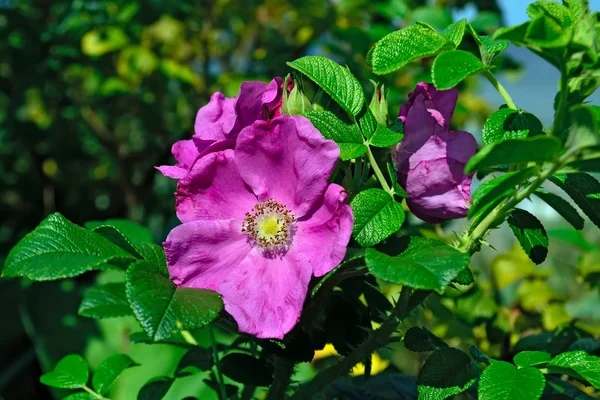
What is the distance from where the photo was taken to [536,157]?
536 mm

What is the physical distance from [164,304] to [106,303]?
1.13ft

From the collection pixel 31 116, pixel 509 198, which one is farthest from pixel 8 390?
pixel 509 198

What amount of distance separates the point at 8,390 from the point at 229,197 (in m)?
1.95

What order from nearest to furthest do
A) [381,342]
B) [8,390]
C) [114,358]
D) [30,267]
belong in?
[30,267] → [381,342] → [114,358] → [8,390]

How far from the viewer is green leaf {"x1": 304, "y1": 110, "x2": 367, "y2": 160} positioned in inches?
Result: 26.1

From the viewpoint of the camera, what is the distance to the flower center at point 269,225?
2.36 ft

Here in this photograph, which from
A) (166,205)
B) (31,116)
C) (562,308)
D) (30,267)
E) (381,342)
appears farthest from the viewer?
(166,205)

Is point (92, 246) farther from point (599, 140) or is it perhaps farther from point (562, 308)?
point (562, 308)

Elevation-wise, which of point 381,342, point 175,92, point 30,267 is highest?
point 30,267

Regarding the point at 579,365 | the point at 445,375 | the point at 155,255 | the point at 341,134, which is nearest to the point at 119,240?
the point at 155,255

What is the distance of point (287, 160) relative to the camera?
2.26ft

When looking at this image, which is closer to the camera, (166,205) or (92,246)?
(92,246)

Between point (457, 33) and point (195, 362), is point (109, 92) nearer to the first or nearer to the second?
point (195, 362)

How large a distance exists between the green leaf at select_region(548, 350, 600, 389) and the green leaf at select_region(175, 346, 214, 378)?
45 cm
